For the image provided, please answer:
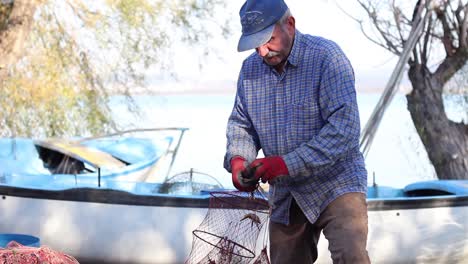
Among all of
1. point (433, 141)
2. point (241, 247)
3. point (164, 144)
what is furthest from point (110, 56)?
point (241, 247)

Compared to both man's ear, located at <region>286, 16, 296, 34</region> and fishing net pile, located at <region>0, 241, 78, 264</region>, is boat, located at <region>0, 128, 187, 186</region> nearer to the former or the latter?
man's ear, located at <region>286, 16, 296, 34</region>

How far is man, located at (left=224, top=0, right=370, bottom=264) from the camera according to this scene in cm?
362

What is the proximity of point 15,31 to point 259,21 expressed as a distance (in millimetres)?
8113

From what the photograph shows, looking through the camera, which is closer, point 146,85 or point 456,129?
point 456,129

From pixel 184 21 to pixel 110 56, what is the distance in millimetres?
1078

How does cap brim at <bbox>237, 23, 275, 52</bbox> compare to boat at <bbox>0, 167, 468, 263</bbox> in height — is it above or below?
above

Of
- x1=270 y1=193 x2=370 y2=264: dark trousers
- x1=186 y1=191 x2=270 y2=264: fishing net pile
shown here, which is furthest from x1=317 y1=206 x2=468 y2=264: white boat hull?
x1=270 y1=193 x2=370 y2=264: dark trousers

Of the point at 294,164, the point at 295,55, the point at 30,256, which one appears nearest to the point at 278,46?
the point at 295,55

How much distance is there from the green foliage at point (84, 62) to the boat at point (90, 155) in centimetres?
42

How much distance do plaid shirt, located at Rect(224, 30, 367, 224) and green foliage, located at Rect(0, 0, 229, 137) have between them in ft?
25.8

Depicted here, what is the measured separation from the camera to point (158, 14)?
12.0m

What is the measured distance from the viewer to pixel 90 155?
35.1ft

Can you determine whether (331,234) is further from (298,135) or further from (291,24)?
(291,24)

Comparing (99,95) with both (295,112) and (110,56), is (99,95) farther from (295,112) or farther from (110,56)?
(295,112)
